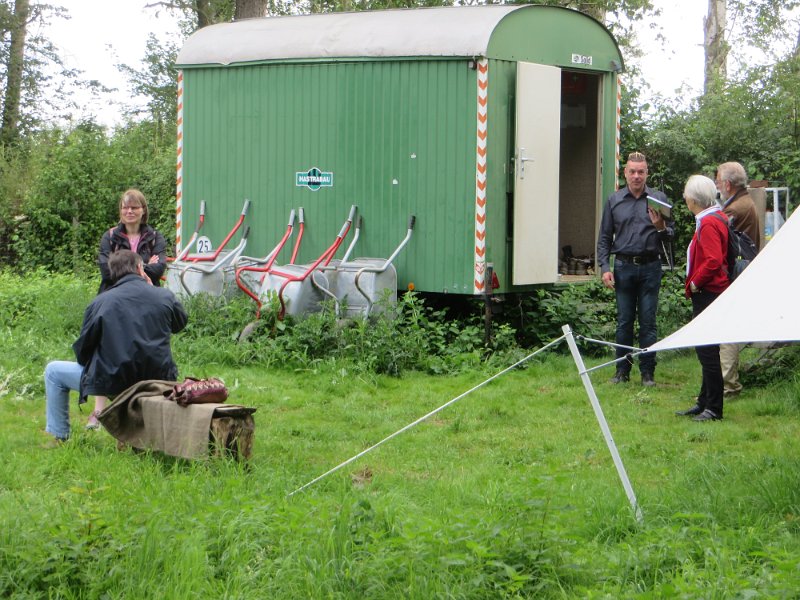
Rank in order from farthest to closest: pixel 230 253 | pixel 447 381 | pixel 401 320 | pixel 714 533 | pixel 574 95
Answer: pixel 574 95 → pixel 230 253 → pixel 401 320 → pixel 447 381 → pixel 714 533

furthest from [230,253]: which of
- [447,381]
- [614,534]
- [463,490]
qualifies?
[614,534]

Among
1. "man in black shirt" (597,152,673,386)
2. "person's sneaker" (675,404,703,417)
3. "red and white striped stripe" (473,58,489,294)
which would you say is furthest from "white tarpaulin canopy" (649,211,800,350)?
"red and white striped stripe" (473,58,489,294)

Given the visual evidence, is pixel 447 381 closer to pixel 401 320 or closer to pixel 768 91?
pixel 401 320

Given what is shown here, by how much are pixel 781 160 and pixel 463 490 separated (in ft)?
26.7

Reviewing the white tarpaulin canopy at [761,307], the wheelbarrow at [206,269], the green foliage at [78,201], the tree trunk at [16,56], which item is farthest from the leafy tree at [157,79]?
the white tarpaulin canopy at [761,307]

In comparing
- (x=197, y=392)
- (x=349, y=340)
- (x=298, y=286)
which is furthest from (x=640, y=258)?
(x=197, y=392)

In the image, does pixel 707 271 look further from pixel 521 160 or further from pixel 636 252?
pixel 521 160

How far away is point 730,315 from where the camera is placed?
5.28 meters

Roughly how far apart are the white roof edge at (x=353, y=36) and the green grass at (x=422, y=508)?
391 centimetres

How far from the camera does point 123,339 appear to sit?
6.83m

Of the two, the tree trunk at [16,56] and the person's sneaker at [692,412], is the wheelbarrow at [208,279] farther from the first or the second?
the tree trunk at [16,56]

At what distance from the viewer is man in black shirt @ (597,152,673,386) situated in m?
9.34

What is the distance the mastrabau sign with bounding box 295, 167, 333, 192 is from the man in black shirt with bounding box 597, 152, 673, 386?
345cm

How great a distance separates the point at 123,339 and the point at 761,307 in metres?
3.69
